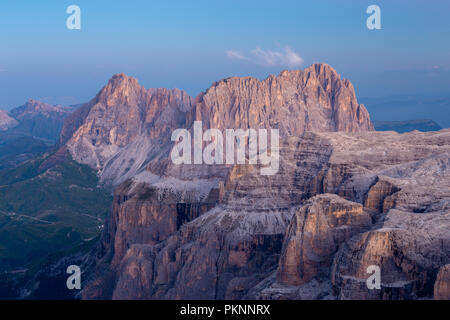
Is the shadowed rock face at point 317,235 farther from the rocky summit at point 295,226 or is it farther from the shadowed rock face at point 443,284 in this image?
the shadowed rock face at point 443,284

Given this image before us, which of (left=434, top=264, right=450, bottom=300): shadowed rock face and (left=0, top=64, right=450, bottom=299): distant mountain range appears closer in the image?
(left=434, top=264, right=450, bottom=300): shadowed rock face

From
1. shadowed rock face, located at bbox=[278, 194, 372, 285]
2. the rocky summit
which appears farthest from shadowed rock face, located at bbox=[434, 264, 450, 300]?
shadowed rock face, located at bbox=[278, 194, 372, 285]

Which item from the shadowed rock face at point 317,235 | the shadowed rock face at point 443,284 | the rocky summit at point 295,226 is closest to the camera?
the shadowed rock face at point 443,284

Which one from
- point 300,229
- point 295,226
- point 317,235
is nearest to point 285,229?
point 295,226

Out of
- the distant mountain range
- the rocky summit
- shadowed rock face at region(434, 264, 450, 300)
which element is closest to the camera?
shadowed rock face at region(434, 264, 450, 300)

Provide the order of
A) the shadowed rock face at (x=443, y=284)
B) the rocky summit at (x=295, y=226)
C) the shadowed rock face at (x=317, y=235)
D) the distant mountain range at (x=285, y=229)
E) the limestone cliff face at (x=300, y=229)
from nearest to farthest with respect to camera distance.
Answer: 1. the shadowed rock face at (x=443, y=284)
2. the rocky summit at (x=295, y=226)
3. the limestone cliff face at (x=300, y=229)
4. the distant mountain range at (x=285, y=229)
5. the shadowed rock face at (x=317, y=235)

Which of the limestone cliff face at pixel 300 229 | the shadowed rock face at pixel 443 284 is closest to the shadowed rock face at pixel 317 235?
the limestone cliff face at pixel 300 229

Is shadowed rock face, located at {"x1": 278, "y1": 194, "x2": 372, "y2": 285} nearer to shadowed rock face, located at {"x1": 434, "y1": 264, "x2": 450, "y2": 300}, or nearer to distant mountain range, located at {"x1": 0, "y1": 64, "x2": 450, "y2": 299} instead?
distant mountain range, located at {"x1": 0, "y1": 64, "x2": 450, "y2": 299}
